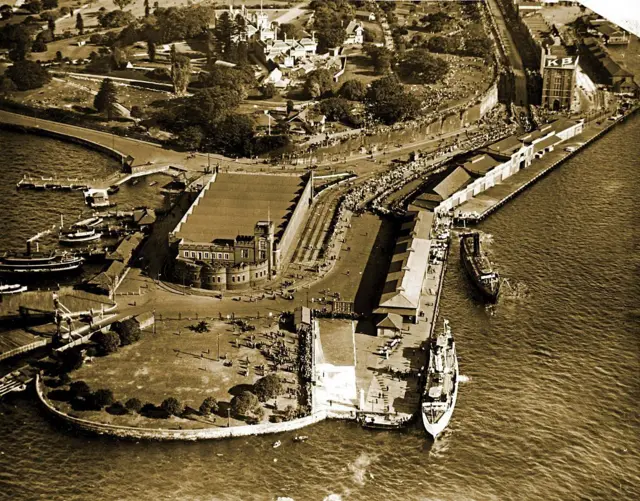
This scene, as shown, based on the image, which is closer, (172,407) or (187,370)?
(172,407)

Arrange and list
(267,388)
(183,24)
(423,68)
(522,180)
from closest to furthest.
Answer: (267,388) → (522,180) → (423,68) → (183,24)

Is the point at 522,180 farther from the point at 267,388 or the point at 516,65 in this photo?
the point at 267,388

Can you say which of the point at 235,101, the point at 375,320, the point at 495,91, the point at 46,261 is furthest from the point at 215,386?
the point at 495,91

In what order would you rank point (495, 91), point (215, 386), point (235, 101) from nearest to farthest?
point (215, 386), point (235, 101), point (495, 91)

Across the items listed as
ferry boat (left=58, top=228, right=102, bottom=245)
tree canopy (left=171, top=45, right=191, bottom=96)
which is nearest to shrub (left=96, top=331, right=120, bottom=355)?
ferry boat (left=58, top=228, right=102, bottom=245)

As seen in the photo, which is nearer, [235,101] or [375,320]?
[375,320]

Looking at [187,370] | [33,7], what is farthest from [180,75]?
[187,370]

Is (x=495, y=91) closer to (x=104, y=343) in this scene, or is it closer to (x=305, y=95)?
(x=305, y=95)
